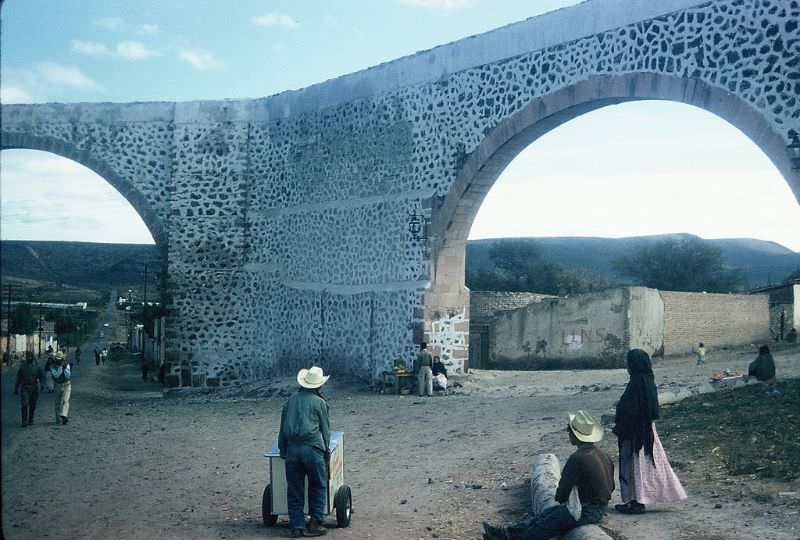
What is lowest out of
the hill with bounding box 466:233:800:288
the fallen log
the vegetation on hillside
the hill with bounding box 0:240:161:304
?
the fallen log

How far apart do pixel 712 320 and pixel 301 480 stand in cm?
1763

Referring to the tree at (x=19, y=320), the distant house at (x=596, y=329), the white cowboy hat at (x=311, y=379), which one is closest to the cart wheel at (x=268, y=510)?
the white cowboy hat at (x=311, y=379)

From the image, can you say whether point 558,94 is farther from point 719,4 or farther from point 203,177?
point 203,177

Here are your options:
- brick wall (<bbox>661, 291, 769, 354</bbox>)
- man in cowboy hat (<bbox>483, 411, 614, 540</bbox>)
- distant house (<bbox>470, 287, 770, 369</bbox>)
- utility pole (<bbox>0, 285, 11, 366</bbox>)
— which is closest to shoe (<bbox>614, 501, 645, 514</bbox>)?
man in cowboy hat (<bbox>483, 411, 614, 540</bbox>)

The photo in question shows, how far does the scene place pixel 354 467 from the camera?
27.7ft

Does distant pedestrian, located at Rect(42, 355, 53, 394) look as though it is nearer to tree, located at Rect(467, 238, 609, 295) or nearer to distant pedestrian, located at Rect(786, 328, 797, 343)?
distant pedestrian, located at Rect(786, 328, 797, 343)

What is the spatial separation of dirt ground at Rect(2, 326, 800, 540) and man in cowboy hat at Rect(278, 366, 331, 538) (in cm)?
23

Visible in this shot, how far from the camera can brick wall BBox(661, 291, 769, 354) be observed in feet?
65.9

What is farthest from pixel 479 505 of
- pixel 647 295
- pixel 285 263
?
pixel 647 295

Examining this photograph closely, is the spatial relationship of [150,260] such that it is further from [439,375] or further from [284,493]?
[284,493]

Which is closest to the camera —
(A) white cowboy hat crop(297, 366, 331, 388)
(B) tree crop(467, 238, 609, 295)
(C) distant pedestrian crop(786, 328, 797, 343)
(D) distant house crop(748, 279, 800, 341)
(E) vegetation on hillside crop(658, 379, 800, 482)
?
(A) white cowboy hat crop(297, 366, 331, 388)

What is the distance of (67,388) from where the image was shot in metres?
12.4

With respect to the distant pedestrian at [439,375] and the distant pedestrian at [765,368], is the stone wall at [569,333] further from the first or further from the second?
the distant pedestrian at [765,368]

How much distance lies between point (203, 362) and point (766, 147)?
429 inches
